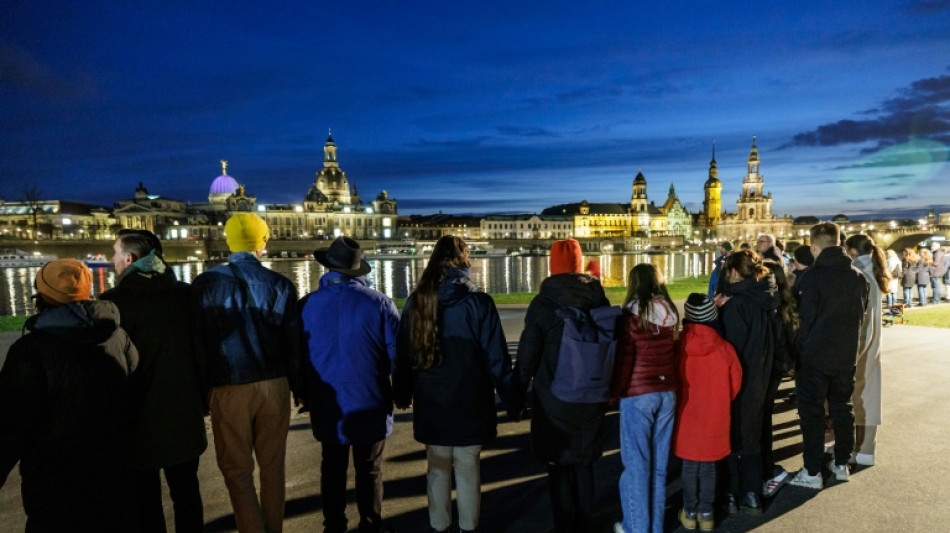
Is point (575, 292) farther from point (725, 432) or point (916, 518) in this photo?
point (916, 518)

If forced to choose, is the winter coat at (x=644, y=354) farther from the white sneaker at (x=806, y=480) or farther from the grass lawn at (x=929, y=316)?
the grass lawn at (x=929, y=316)

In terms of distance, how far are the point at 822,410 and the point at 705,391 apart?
1.40m

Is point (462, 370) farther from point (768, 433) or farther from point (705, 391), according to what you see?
point (768, 433)

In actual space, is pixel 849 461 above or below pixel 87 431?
below

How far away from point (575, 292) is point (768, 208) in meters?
171

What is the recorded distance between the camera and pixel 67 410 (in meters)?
2.77

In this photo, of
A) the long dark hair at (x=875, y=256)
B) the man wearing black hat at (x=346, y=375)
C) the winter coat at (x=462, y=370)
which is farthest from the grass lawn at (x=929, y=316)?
the man wearing black hat at (x=346, y=375)

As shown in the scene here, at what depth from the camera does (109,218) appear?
122 meters

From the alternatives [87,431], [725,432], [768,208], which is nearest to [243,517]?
[87,431]

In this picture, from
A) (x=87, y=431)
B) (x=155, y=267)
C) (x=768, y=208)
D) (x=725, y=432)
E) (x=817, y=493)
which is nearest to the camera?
(x=87, y=431)

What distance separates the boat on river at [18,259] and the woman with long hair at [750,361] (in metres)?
85.2

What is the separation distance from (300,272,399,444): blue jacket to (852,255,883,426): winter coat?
4.37 metres

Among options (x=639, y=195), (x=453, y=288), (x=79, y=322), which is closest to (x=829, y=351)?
(x=453, y=288)

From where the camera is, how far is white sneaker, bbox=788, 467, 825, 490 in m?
4.36
